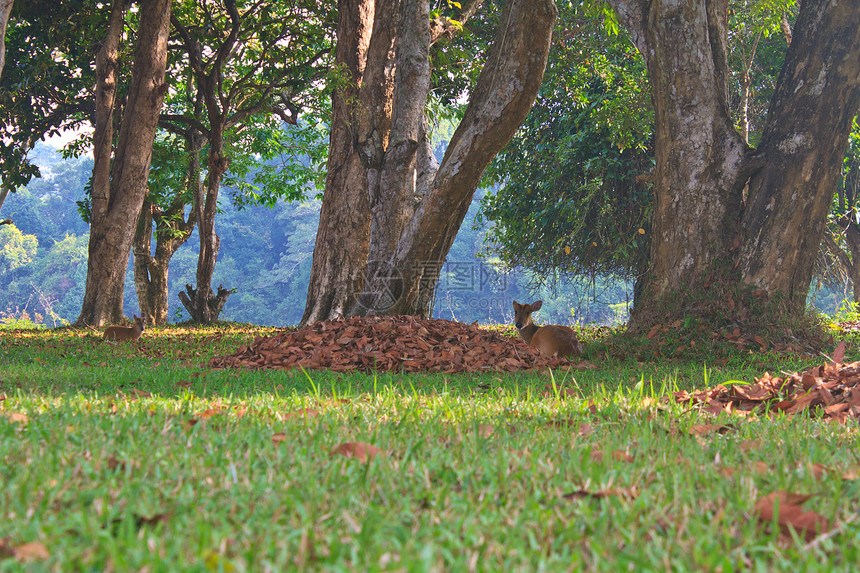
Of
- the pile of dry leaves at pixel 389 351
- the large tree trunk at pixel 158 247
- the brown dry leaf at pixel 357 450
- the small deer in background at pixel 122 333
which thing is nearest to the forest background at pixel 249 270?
the large tree trunk at pixel 158 247

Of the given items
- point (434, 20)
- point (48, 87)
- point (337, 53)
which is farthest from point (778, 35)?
point (48, 87)

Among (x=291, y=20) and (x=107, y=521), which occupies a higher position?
(x=291, y=20)

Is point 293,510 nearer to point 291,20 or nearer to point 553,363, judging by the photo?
point 553,363

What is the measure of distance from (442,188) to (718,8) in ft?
12.4

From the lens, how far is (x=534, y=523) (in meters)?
1.38

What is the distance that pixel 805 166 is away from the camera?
21.2ft

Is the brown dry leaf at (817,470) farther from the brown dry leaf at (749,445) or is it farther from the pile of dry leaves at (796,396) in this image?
the pile of dry leaves at (796,396)

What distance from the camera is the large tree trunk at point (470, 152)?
7668 mm

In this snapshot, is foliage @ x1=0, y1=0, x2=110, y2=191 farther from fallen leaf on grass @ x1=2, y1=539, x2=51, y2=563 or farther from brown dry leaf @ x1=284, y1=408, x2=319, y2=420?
fallen leaf on grass @ x1=2, y1=539, x2=51, y2=563

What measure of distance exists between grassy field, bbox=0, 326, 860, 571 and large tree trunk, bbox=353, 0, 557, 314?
5.42 meters

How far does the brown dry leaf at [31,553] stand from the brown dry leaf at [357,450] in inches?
35.2

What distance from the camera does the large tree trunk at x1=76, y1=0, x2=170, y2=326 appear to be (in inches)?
447

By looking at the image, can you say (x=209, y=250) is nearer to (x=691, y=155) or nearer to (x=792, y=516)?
(x=691, y=155)

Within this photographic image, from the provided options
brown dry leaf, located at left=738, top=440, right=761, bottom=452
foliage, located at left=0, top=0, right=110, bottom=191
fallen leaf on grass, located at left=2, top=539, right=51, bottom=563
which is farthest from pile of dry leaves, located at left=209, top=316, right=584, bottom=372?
foliage, located at left=0, top=0, right=110, bottom=191
